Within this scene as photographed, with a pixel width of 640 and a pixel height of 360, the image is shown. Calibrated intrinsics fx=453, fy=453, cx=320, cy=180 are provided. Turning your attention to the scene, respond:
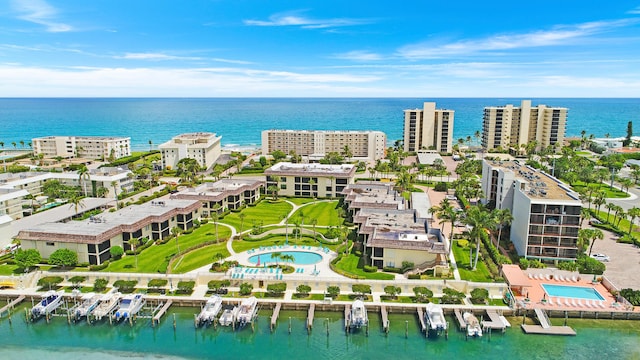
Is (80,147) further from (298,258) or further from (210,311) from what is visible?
(210,311)

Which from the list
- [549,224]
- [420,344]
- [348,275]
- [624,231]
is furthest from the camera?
[624,231]

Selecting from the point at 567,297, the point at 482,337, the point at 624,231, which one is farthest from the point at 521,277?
the point at 624,231

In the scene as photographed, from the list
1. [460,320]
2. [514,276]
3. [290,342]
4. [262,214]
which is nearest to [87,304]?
[290,342]

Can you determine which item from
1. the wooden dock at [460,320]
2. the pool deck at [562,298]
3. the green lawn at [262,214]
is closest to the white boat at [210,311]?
the wooden dock at [460,320]

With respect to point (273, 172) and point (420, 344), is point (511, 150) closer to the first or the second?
point (273, 172)

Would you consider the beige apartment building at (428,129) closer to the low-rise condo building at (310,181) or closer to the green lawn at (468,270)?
the low-rise condo building at (310,181)
